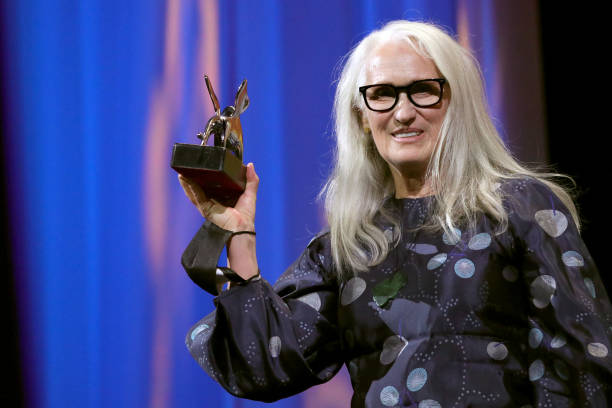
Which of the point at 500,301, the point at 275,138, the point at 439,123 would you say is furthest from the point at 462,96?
the point at 275,138

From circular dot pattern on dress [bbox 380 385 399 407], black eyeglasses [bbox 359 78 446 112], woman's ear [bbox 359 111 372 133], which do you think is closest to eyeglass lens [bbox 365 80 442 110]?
black eyeglasses [bbox 359 78 446 112]

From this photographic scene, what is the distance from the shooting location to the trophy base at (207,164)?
1082mm

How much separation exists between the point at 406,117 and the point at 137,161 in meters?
0.72

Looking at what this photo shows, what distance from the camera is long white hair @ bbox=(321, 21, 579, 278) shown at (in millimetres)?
1174

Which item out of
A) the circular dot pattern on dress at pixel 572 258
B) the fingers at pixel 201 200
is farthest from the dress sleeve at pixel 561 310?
the fingers at pixel 201 200

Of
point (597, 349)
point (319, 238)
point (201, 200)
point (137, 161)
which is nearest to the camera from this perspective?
point (597, 349)

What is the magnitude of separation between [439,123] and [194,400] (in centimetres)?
85

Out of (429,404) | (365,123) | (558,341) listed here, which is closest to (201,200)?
(365,123)

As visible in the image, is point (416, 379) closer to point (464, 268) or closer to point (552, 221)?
point (464, 268)

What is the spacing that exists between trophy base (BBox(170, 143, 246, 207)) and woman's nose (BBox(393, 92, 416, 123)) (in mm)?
279

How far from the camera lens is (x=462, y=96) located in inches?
48.7

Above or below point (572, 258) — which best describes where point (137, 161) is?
above

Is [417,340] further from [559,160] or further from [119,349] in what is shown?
[559,160]

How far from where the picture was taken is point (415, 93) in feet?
4.05
